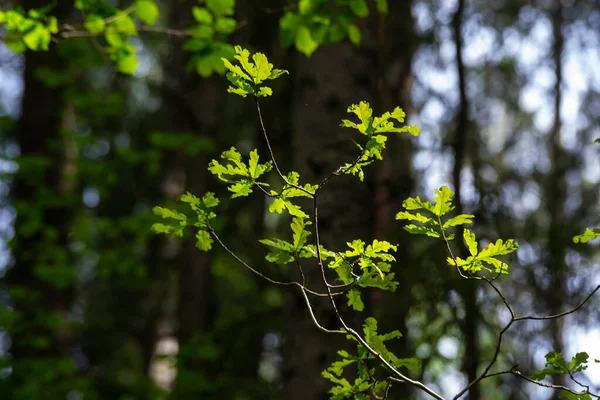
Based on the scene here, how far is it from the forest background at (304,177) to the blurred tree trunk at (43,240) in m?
0.02

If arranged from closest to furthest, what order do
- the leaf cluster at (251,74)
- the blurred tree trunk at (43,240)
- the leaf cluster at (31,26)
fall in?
the leaf cluster at (251,74) < the leaf cluster at (31,26) < the blurred tree trunk at (43,240)

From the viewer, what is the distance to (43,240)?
5523 millimetres

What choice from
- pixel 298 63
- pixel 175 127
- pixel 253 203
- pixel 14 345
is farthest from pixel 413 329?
pixel 175 127

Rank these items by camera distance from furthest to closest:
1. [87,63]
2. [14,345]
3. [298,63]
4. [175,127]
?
1. [175,127]
2. [14,345]
3. [87,63]
4. [298,63]

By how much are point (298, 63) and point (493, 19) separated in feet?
13.9

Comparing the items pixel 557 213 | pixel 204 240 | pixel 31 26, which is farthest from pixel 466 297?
pixel 557 213

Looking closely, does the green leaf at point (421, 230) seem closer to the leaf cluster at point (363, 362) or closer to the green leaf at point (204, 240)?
the leaf cluster at point (363, 362)

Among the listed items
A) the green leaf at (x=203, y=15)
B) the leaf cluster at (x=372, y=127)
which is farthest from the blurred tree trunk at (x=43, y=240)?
the leaf cluster at (x=372, y=127)

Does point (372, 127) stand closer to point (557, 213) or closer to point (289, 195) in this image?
point (289, 195)

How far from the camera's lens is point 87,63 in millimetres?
3967

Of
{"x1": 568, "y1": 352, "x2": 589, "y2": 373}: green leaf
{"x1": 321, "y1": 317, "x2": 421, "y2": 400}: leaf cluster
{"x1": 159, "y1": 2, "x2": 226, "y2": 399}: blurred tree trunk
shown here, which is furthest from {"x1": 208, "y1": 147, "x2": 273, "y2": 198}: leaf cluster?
{"x1": 159, "y1": 2, "x2": 226, "y2": 399}: blurred tree trunk

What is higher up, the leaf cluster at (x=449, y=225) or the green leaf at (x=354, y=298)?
the leaf cluster at (x=449, y=225)

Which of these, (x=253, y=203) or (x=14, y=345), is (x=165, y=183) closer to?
(x=253, y=203)

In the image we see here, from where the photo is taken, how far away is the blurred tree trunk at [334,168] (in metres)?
2.88
